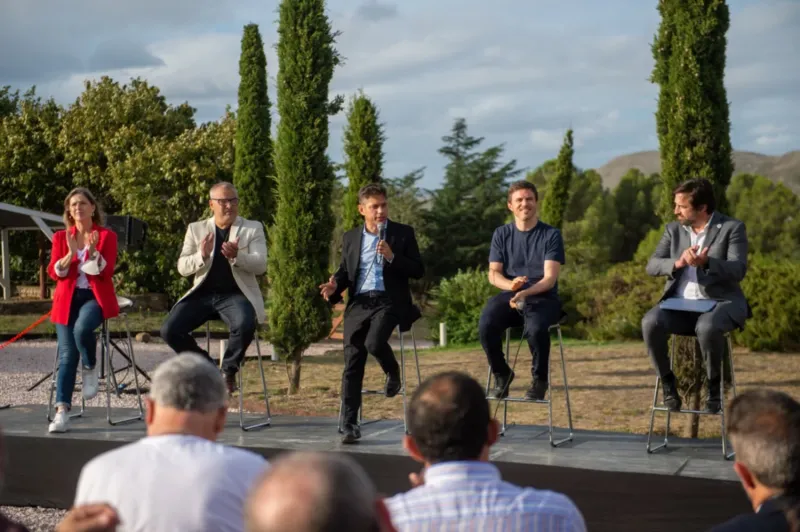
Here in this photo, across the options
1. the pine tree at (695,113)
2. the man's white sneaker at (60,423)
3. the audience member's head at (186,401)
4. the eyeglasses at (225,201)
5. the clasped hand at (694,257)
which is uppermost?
the pine tree at (695,113)

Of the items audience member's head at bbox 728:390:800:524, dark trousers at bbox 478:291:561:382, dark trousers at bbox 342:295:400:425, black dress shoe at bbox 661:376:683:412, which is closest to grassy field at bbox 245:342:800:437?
black dress shoe at bbox 661:376:683:412

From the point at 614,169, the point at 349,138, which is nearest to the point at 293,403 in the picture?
the point at 349,138

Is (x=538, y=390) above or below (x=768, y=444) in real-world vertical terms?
below

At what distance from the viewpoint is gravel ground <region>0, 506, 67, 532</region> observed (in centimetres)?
528

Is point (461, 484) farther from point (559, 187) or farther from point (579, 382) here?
point (559, 187)

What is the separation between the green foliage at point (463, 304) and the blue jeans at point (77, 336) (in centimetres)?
1166

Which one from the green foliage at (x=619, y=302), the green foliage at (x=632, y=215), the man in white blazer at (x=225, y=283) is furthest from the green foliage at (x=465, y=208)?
the man in white blazer at (x=225, y=283)

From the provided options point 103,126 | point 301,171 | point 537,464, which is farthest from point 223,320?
point 103,126

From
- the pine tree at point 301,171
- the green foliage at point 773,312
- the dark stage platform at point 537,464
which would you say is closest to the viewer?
the dark stage platform at point 537,464

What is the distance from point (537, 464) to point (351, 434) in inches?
51.5

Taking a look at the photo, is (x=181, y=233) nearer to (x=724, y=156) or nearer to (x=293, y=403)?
(x=293, y=403)

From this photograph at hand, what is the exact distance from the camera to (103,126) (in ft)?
91.1

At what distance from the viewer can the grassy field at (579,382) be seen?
29.5 feet

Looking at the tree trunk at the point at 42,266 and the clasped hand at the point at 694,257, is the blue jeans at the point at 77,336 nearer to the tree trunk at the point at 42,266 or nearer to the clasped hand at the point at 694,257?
the clasped hand at the point at 694,257
